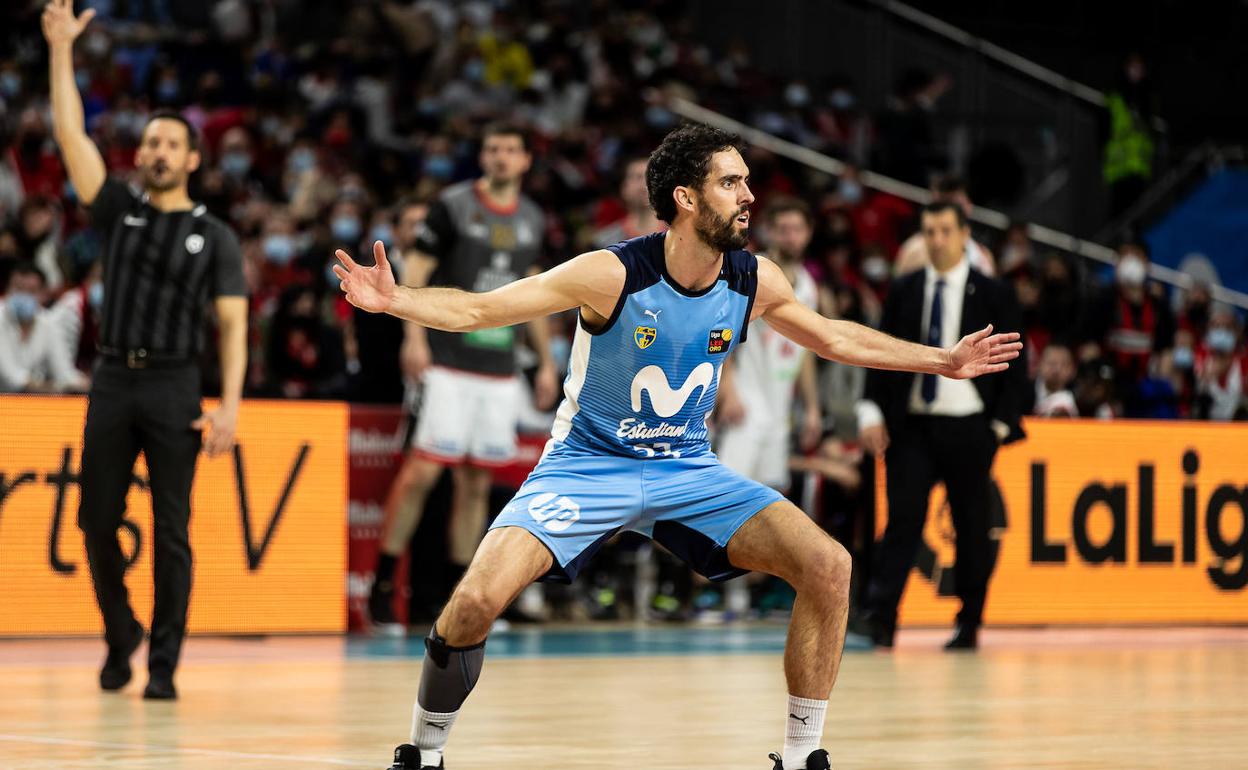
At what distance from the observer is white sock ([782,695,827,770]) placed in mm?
5988

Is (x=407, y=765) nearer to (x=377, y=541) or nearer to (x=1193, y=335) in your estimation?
(x=377, y=541)

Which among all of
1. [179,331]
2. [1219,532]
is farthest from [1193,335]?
[179,331]

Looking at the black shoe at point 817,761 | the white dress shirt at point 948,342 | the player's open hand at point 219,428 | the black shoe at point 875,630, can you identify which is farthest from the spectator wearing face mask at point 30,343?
the black shoe at point 817,761

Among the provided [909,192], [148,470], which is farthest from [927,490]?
[909,192]

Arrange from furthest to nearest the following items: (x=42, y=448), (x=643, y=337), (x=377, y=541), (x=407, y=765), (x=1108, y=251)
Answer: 1. (x=1108, y=251)
2. (x=377, y=541)
3. (x=42, y=448)
4. (x=643, y=337)
5. (x=407, y=765)

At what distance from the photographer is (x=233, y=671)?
9773mm

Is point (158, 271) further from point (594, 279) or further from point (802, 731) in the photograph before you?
point (802, 731)

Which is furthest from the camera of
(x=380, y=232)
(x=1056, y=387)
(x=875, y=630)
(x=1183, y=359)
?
(x=1183, y=359)

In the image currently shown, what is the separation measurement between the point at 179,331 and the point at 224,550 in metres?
3.15

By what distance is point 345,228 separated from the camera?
55.9 feet

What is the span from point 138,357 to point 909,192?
1473cm

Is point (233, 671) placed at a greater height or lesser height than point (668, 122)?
lesser

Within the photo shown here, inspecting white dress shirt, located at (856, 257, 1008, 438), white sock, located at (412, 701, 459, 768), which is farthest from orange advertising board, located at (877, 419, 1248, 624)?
white sock, located at (412, 701, 459, 768)

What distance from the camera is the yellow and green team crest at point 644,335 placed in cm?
613
